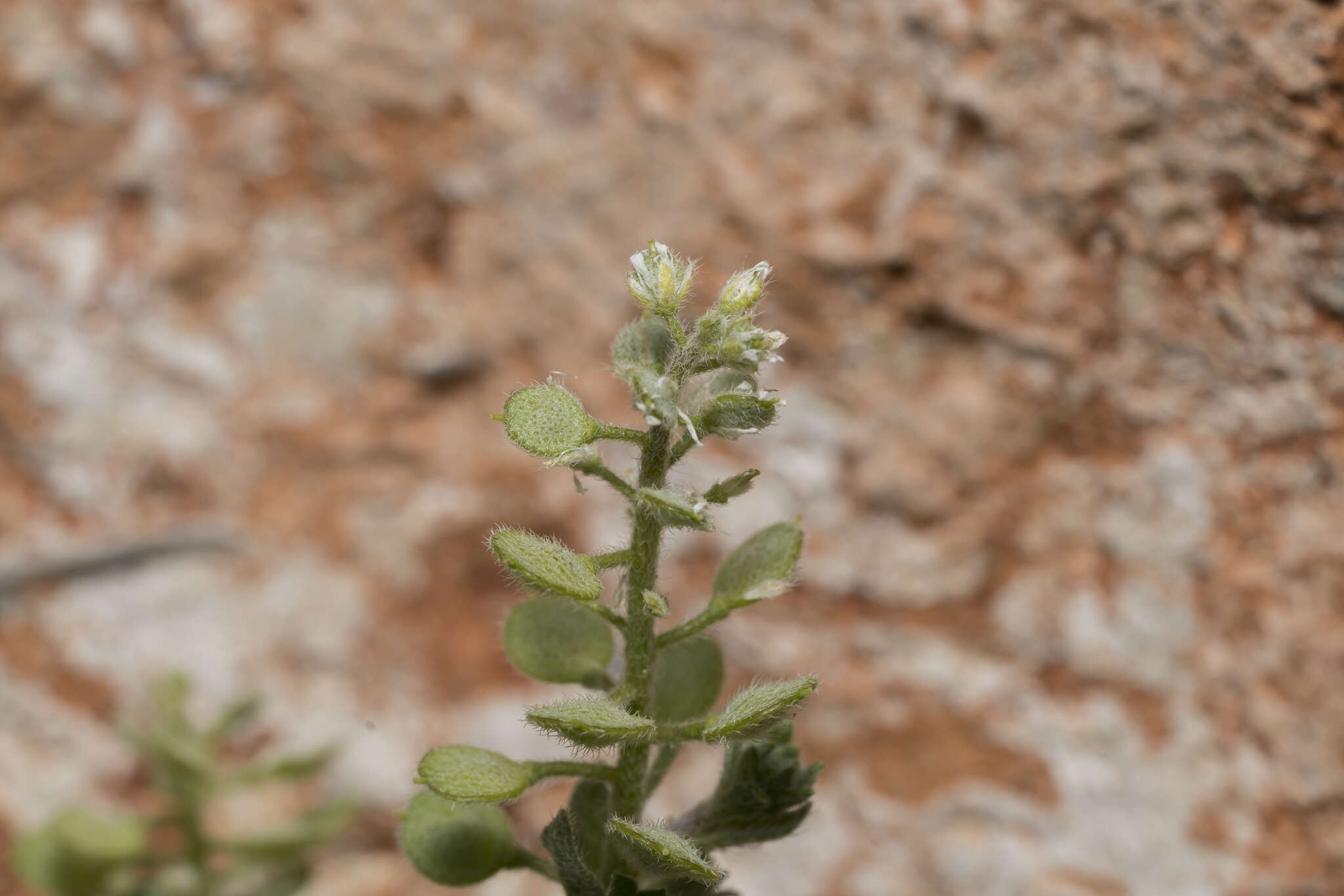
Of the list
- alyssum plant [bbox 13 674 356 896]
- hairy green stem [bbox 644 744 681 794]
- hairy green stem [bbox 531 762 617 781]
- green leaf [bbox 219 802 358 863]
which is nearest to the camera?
hairy green stem [bbox 531 762 617 781]

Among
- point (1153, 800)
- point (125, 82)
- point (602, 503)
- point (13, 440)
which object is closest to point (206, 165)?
point (125, 82)

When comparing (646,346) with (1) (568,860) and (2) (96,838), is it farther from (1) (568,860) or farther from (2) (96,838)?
(2) (96,838)

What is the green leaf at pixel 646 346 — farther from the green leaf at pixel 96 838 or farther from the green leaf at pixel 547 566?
the green leaf at pixel 96 838

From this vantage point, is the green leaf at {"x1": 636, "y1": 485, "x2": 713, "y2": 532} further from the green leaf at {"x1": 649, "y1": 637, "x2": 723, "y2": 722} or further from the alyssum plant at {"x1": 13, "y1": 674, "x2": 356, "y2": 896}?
the alyssum plant at {"x1": 13, "y1": 674, "x2": 356, "y2": 896}

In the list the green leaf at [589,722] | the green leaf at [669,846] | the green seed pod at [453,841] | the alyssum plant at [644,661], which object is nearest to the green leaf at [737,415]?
the alyssum plant at [644,661]

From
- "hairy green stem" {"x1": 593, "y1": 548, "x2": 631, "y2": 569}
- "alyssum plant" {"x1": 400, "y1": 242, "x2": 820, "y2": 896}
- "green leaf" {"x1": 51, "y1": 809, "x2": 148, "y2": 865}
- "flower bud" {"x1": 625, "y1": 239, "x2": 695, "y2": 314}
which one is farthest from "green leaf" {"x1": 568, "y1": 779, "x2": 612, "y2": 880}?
"green leaf" {"x1": 51, "y1": 809, "x2": 148, "y2": 865}

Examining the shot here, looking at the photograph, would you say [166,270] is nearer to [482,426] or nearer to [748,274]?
[482,426]
